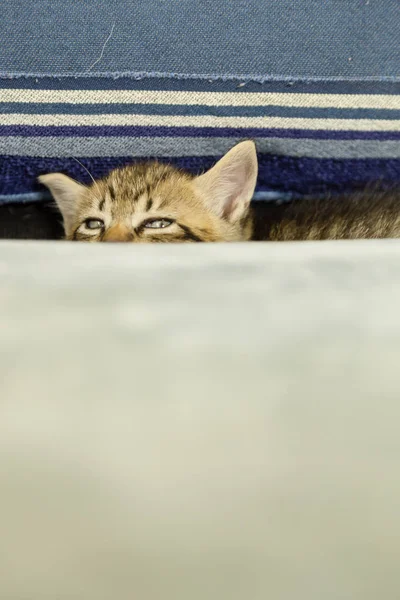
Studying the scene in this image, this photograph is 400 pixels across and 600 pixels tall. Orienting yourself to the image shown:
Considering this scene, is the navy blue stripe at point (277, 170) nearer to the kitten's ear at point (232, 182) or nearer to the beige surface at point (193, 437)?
the kitten's ear at point (232, 182)

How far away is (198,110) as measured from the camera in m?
0.88

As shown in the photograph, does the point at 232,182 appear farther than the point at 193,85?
Yes

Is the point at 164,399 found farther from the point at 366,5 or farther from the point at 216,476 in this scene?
the point at 366,5

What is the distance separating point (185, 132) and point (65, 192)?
0.82 ft

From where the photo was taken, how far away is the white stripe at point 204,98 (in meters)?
0.84

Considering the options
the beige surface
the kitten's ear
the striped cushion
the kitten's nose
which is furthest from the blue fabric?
the beige surface

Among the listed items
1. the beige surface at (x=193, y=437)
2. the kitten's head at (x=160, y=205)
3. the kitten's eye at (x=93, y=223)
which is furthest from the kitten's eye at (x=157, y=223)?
the beige surface at (x=193, y=437)

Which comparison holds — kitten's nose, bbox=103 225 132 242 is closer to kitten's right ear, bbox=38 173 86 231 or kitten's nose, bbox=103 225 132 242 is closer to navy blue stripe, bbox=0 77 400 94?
kitten's right ear, bbox=38 173 86 231

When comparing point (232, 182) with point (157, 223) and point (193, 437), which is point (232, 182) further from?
point (193, 437)

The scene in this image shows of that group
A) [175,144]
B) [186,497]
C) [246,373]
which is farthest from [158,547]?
[175,144]

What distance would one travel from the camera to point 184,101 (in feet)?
2.85

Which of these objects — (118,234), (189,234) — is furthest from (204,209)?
(118,234)

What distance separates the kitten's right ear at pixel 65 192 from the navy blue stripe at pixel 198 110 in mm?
110

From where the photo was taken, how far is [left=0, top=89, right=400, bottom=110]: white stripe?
836 mm
